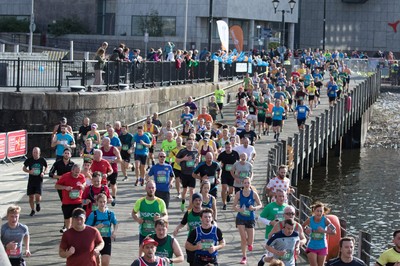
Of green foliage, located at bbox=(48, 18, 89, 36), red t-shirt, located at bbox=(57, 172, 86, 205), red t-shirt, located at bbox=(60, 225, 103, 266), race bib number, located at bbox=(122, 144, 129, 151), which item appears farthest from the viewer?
green foliage, located at bbox=(48, 18, 89, 36)

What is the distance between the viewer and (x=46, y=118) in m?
31.0

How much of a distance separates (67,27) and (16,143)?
5019 cm

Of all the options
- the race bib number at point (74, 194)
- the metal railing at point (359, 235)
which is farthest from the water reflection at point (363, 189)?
the race bib number at point (74, 194)

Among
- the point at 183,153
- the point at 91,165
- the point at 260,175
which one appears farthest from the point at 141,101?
the point at 91,165

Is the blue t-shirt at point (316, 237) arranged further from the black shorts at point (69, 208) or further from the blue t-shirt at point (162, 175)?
the black shorts at point (69, 208)

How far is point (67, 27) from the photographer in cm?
7950

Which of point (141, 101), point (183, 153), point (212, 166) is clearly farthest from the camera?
Result: point (141, 101)

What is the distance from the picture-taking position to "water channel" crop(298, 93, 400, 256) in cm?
3281

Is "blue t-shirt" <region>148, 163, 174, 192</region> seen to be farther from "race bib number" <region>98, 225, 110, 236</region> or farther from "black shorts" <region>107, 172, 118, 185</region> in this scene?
"race bib number" <region>98, 225, 110, 236</region>

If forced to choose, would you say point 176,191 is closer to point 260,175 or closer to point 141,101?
point 260,175

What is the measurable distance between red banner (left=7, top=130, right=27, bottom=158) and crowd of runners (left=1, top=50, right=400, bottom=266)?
1558 millimetres

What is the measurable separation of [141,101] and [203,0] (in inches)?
1862

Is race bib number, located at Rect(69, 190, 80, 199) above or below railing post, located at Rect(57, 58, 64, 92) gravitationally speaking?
below

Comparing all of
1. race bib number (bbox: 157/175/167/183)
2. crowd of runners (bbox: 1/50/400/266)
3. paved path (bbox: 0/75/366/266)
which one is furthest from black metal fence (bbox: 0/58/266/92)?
race bib number (bbox: 157/175/167/183)
